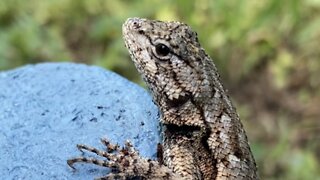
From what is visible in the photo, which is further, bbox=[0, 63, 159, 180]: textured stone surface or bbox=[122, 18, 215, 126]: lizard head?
bbox=[122, 18, 215, 126]: lizard head

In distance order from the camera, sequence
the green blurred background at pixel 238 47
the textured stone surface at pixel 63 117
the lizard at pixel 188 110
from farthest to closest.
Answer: the green blurred background at pixel 238 47 → the lizard at pixel 188 110 → the textured stone surface at pixel 63 117

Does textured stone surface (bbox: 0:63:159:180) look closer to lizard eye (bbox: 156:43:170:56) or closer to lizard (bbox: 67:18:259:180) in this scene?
lizard (bbox: 67:18:259:180)

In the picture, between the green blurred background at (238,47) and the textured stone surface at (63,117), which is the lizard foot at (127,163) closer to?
the textured stone surface at (63,117)

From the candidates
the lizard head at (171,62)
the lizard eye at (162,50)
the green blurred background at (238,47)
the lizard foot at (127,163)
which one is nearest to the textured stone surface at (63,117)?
the lizard foot at (127,163)

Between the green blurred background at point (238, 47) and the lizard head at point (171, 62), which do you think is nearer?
the lizard head at point (171, 62)

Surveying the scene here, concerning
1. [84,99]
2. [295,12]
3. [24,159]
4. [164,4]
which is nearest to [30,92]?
Result: [84,99]

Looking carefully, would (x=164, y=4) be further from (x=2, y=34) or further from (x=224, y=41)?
(x=2, y=34)

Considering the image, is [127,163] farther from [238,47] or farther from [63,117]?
[238,47]

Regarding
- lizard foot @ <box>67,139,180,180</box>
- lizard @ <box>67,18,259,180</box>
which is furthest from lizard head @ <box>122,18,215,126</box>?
lizard foot @ <box>67,139,180,180</box>
